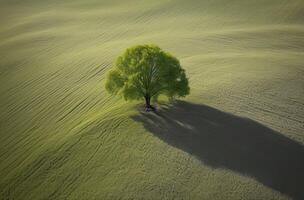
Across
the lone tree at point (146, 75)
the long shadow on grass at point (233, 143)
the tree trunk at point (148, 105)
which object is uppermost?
the lone tree at point (146, 75)

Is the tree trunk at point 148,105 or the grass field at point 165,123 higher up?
the tree trunk at point 148,105

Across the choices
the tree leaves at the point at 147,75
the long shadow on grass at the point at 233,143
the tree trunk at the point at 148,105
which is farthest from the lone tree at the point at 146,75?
the long shadow on grass at the point at 233,143

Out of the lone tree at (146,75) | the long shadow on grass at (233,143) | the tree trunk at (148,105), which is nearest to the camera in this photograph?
the long shadow on grass at (233,143)

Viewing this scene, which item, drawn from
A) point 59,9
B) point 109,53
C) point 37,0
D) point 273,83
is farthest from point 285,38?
point 37,0

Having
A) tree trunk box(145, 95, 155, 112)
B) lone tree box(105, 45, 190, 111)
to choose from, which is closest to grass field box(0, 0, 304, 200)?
tree trunk box(145, 95, 155, 112)

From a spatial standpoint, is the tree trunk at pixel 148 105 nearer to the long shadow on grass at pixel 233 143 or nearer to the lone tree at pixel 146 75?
the lone tree at pixel 146 75

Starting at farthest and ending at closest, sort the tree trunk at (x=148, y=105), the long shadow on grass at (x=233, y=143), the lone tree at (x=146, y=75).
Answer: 1. the tree trunk at (x=148, y=105)
2. the lone tree at (x=146, y=75)
3. the long shadow on grass at (x=233, y=143)

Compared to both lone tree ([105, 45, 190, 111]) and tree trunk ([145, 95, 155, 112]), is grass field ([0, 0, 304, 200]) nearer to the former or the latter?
tree trunk ([145, 95, 155, 112])

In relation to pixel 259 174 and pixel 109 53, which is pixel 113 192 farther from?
pixel 109 53
